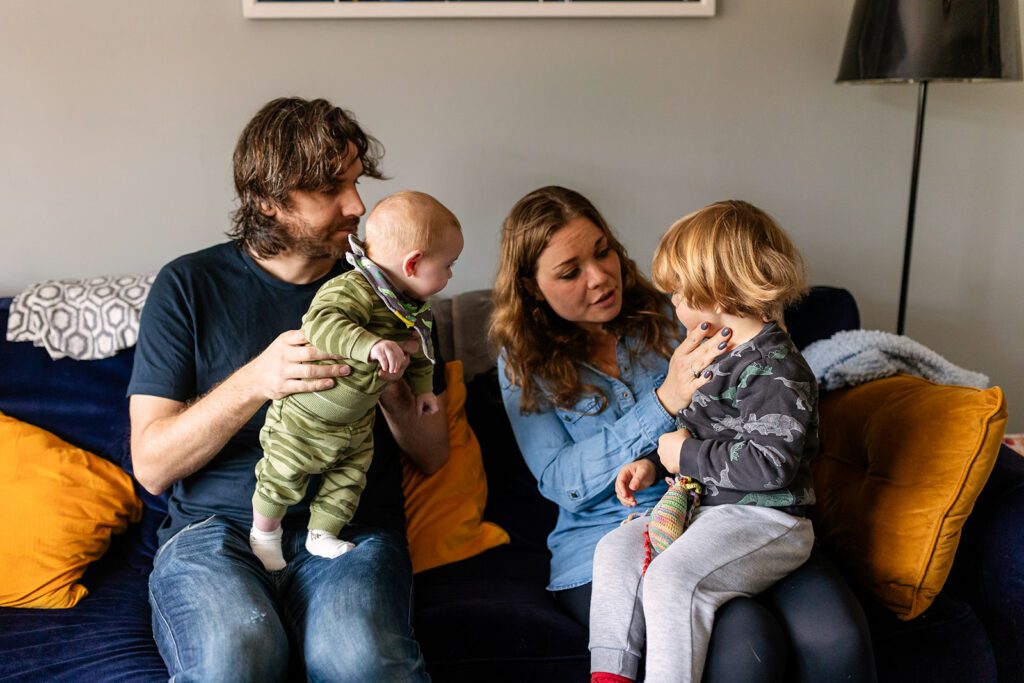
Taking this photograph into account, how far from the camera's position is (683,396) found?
1799 mm

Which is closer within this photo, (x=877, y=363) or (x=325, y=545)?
(x=325, y=545)

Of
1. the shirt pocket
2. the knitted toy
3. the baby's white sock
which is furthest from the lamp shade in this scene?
the baby's white sock

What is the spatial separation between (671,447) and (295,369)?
2.18 ft

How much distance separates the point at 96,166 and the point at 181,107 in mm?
251

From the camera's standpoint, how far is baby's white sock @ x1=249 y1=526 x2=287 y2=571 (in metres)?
1.75

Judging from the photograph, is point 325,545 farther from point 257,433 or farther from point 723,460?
point 723,460

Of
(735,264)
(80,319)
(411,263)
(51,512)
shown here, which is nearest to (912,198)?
(735,264)

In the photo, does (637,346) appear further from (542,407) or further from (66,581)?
(66,581)

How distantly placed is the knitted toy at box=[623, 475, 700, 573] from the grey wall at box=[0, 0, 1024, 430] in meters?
1.02

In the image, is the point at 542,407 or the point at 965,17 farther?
the point at 965,17

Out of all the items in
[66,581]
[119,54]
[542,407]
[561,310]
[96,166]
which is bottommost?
[66,581]

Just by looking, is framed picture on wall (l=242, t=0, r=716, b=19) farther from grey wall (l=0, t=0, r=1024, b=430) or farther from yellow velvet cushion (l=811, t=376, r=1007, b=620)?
yellow velvet cushion (l=811, t=376, r=1007, b=620)

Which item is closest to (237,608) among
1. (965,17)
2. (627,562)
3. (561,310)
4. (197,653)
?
(197,653)

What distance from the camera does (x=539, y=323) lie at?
6.61 ft
